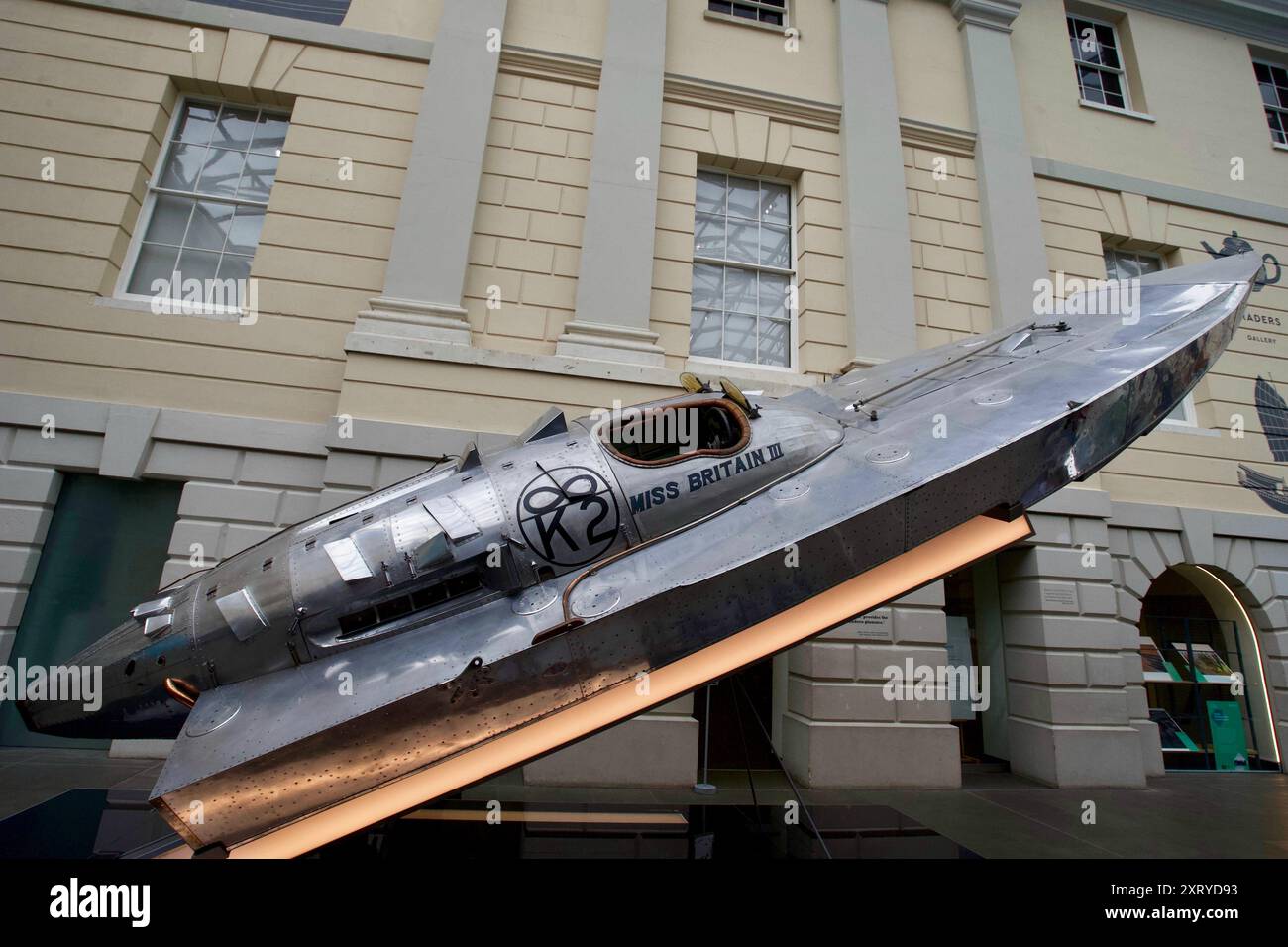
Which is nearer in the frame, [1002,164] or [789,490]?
[789,490]

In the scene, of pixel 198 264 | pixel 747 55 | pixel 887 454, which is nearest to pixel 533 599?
pixel 887 454

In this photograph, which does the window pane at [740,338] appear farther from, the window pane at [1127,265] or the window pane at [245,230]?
the window pane at [1127,265]

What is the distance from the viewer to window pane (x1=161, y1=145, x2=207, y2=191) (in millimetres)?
7422

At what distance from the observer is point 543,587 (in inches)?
120

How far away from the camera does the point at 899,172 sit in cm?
857

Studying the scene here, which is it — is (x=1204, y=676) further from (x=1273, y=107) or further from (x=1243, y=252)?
(x=1273, y=107)

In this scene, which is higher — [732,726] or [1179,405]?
[1179,405]

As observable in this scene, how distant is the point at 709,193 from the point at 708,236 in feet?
2.37

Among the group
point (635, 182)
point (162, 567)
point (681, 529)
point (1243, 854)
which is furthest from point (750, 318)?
point (162, 567)

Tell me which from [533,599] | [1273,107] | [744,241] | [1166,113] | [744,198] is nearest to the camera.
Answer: [533,599]

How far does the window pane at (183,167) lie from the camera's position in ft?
24.3

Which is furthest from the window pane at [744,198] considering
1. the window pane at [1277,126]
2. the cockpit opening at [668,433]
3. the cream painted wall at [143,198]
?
the window pane at [1277,126]

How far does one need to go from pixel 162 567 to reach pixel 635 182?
23.4 feet

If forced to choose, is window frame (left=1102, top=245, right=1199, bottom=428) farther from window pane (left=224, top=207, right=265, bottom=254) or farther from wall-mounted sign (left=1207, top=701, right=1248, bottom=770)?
window pane (left=224, top=207, right=265, bottom=254)
